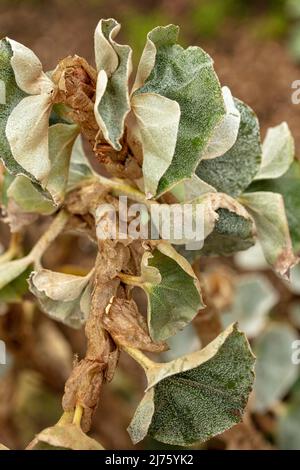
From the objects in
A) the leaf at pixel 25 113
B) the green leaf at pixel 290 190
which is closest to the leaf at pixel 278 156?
the green leaf at pixel 290 190

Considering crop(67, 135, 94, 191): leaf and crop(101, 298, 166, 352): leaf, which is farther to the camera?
crop(67, 135, 94, 191): leaf

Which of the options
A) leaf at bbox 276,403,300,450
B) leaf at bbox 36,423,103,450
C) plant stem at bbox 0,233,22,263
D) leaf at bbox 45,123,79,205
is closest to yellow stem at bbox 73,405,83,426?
leaf at bbox 36,423,103,450

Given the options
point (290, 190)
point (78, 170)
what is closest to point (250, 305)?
point (290, 190)

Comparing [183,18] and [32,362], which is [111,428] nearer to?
[32,362]

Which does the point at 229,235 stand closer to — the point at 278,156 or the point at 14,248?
the point at 278,156

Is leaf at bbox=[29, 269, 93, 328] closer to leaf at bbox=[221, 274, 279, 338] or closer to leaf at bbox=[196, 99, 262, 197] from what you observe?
leaf at bbox=[196, 99, 262, 197]
